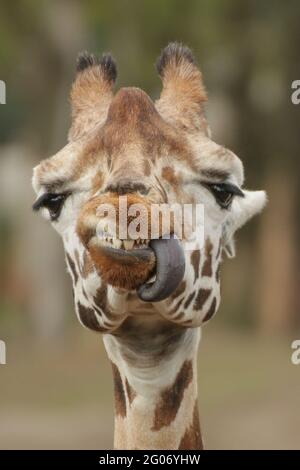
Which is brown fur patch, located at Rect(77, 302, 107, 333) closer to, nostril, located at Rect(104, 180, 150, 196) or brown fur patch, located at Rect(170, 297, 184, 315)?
brown fur patch, located at Rect(170, 297, 184, 315)

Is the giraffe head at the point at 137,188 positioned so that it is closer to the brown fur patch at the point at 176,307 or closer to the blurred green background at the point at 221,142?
the brown fur patch at the point at 176,307

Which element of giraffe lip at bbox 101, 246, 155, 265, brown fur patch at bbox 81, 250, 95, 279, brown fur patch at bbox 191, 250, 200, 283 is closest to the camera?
giraffe lip at bbox 101, 246, 155, 265

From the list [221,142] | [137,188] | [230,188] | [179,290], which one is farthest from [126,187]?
[221,142]

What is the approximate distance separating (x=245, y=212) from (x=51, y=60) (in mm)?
18638

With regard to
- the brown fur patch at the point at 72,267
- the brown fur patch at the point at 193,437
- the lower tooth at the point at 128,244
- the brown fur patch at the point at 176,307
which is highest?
the lower tooth at the point at 128,244

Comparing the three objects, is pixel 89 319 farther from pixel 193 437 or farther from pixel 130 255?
pixel 193 437

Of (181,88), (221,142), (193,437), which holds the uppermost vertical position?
(221,142)

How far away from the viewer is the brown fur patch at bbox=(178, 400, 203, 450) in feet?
13.5

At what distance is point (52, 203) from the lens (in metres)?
3.90

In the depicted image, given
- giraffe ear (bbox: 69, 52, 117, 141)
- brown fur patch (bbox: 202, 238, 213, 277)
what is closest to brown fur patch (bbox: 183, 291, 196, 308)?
brown fur patch (bbox: 202, 238, 213, 277)

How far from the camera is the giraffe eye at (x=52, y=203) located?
12.7ft

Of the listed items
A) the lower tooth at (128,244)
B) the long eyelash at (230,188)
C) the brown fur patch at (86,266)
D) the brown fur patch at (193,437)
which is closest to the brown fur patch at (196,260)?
the long eyelash at (230,188)

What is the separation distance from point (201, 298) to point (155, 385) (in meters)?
0.37

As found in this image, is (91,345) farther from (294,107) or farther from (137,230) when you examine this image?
(137,230)
